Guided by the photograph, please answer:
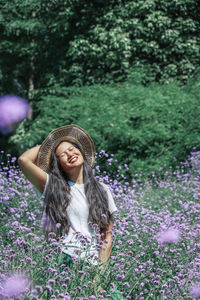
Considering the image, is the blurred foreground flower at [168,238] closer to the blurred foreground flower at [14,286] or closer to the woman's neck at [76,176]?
the woman's neck at [76,176]

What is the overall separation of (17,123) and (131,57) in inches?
144

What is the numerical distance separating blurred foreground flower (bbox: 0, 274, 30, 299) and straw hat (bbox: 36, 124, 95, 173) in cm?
111

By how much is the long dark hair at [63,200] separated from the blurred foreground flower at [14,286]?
2.42 feet

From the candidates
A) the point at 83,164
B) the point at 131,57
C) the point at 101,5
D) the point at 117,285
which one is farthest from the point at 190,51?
the point at 117,285

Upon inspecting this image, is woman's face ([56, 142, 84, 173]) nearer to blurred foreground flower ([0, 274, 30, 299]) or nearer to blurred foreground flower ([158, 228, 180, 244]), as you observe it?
blurred foreground flower ([158, 228, 180, 244])

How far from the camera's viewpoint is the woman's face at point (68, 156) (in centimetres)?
285

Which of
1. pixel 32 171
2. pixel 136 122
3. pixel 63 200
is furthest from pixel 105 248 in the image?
pixel 136 122

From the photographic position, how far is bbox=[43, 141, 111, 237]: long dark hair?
2764 millimetres

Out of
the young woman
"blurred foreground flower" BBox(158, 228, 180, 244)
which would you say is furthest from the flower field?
the young woman

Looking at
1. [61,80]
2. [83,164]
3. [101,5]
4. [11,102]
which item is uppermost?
[83,164]

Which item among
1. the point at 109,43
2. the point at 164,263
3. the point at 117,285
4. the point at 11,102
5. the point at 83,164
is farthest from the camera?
the point at 11,102

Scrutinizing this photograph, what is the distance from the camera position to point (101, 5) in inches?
455

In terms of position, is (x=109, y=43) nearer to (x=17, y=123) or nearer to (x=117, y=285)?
(x=17, y=123)

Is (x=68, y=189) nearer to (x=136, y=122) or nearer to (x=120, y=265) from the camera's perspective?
(x=120, y=265)
